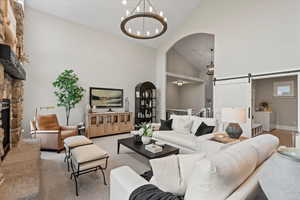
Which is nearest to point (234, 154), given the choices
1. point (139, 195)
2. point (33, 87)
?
point (139, 195)

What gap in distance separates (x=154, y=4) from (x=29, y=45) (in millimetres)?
4035

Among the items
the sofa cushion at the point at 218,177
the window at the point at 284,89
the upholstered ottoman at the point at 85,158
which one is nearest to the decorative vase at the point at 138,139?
the upholstered ottoman at the point at 85,158

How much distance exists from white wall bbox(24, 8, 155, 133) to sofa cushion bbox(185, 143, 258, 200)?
16.4 ft

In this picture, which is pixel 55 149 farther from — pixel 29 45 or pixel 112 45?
pixel 112 45

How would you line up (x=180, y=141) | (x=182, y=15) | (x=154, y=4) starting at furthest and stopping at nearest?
(x=182, y=15), (x=154, y=4), (x=180, y=141)

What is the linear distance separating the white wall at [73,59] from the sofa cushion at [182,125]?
281 centimetres

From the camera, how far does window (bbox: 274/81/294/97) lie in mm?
6402

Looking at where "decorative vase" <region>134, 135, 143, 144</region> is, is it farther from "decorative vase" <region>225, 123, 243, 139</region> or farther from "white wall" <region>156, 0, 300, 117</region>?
"white wall" <region>156, 0, 300, 117</region>

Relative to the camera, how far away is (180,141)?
3375mm

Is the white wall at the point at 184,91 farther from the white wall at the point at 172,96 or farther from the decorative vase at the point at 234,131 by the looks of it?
the decorative vase at the point at 234,131

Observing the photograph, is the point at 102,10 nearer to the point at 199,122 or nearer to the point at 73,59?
the point at 73,59

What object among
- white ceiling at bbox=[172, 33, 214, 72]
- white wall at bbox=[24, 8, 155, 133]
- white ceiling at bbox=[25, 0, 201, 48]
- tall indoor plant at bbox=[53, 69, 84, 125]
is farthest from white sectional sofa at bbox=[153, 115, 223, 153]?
white ceiling at bbox=[172, 33, 214, 72]

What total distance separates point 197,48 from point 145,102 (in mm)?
3970

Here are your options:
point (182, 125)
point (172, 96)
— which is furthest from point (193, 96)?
point (182, 125)
